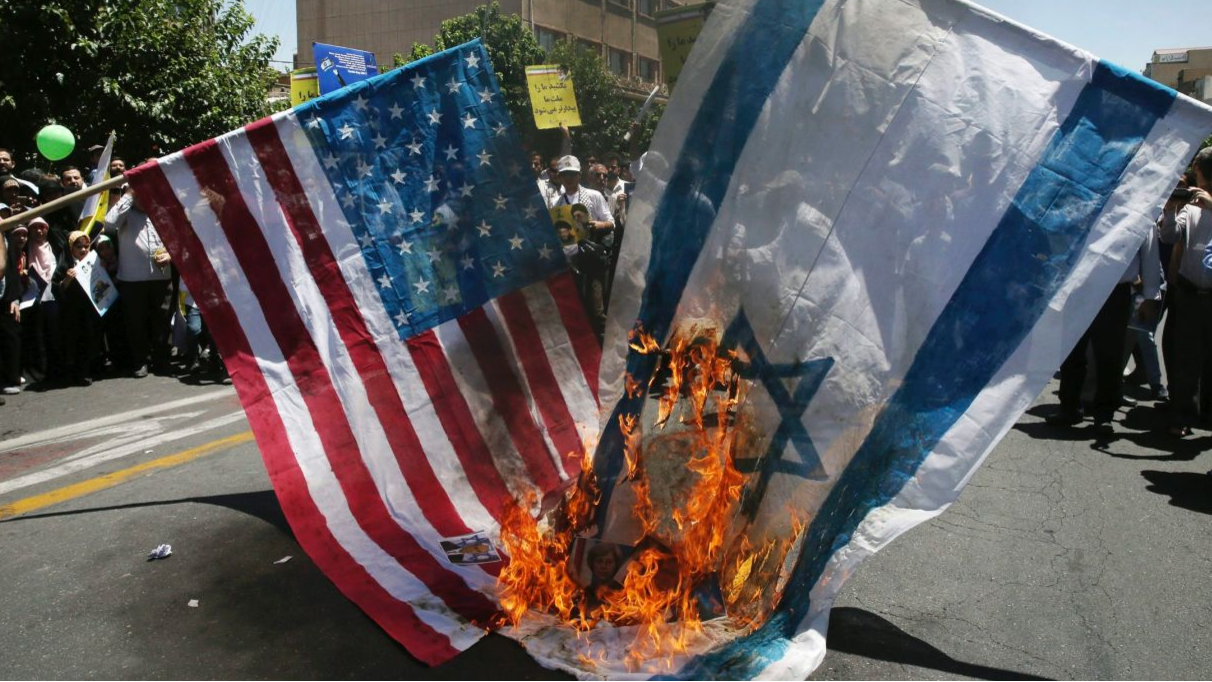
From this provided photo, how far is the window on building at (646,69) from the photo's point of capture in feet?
163

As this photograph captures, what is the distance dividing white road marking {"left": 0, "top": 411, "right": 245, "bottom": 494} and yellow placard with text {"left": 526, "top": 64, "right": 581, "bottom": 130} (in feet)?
15.9

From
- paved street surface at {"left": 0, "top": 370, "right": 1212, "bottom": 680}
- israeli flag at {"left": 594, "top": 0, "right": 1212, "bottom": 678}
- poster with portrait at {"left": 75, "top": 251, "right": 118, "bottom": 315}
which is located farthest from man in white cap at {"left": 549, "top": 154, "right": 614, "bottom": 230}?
israeli flag at {"left": 594, "top": 0, "right": 1212, "bottom": 678}

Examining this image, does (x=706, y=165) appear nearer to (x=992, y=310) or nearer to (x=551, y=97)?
(x=992, y=310)

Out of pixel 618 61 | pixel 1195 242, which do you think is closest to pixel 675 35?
pixel 1195 242

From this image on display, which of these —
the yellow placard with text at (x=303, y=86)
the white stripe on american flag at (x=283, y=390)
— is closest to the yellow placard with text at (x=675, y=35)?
the yellow placard with text at (x=303, y=86)

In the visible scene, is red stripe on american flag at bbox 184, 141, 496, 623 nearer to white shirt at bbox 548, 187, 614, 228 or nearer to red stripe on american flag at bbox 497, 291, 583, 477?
red stripe on american flag at bbox 497, 291, 583, 477

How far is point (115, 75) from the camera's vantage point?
12039 millimetres

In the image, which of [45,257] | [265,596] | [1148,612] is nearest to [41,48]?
[45,257]

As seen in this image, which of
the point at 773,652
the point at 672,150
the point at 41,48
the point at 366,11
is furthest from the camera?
the point at 366,11

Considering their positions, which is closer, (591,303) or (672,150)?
(672,150)

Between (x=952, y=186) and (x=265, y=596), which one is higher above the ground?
(x=952, y=186)

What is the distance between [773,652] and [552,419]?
1649 millimetres

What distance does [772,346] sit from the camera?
3428 millimetres

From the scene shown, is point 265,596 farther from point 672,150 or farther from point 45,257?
point 45,257
